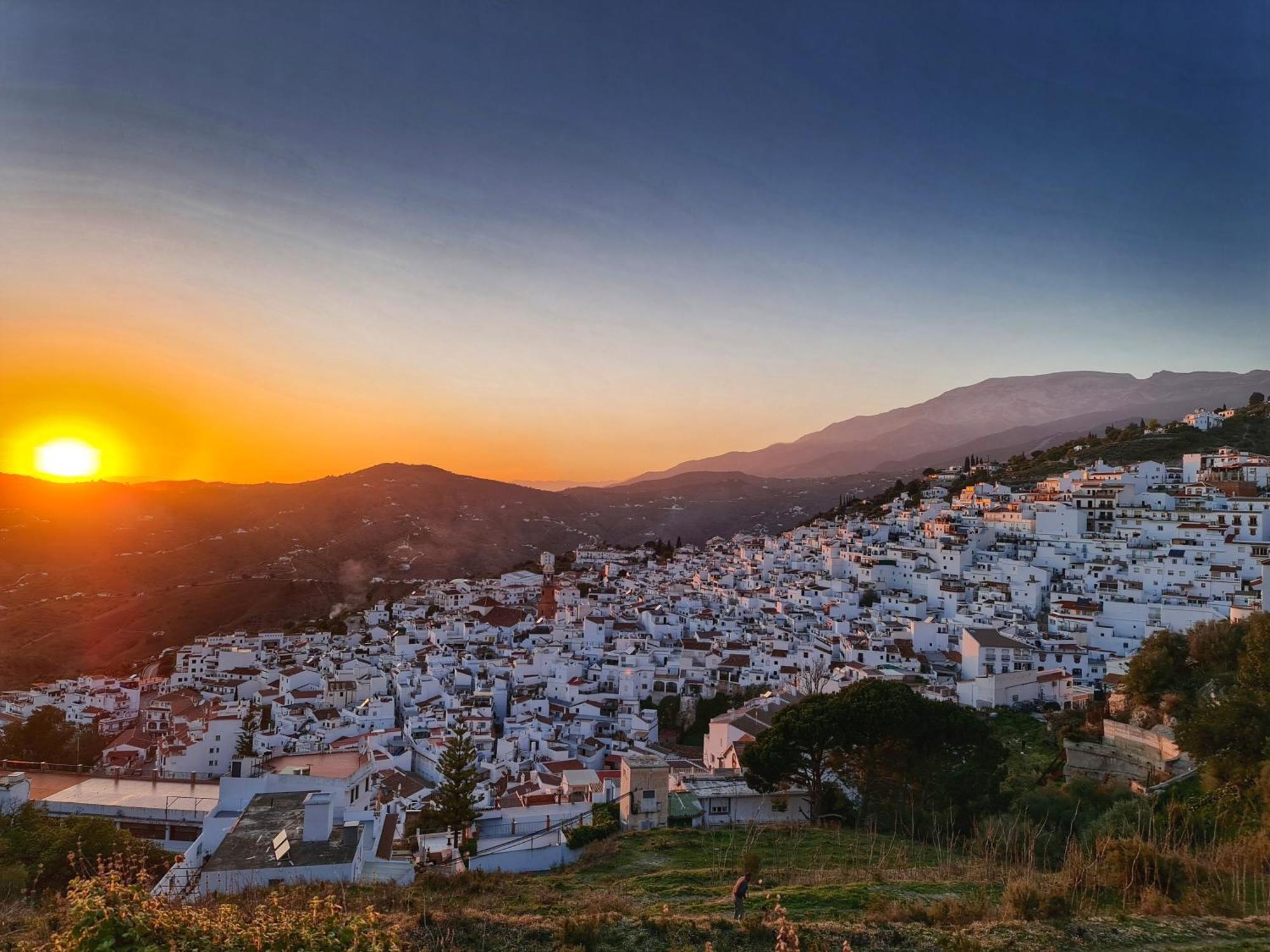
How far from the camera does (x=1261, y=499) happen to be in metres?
30.7

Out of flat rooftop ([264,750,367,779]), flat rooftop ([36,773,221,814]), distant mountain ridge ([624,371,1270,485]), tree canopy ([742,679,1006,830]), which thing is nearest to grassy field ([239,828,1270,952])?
tree canopy ([742,679,1006,830])

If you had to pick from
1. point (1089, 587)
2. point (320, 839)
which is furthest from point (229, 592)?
point (1089, 587)

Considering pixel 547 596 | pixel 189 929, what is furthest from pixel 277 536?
pixel 189 929

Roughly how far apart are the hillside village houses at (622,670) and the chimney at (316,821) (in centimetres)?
3

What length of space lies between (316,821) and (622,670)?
51.4 ft

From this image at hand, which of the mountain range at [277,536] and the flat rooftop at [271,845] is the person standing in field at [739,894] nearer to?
the flat rooftop at [271,845]

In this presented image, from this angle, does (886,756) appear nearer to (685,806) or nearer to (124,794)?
(685,806)

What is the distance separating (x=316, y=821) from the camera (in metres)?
9.45

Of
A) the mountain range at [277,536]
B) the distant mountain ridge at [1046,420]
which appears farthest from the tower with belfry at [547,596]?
the distant mountain ridge at [1046,420]

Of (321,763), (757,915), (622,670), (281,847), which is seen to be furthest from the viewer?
(622,670)

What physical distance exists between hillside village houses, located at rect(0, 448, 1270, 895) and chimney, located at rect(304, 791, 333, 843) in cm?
3

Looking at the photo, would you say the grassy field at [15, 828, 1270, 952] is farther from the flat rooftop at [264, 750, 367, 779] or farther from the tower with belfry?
the tower with belfry

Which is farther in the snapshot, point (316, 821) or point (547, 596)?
point (547, 596)

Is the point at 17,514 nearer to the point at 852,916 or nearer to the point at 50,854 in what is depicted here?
the point at 50,854
